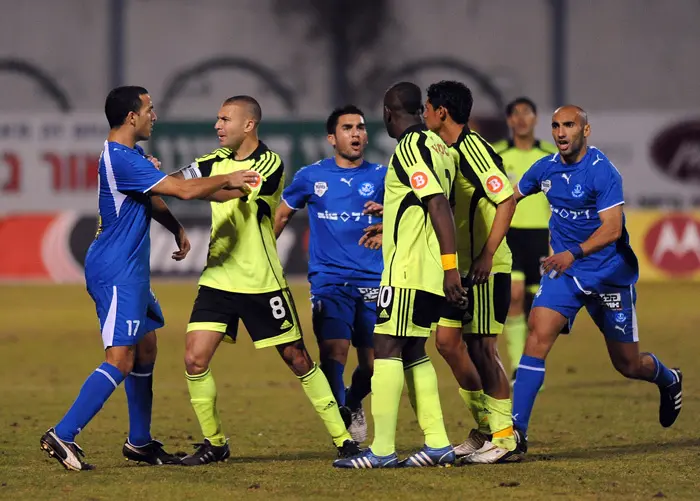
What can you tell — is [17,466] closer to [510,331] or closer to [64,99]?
[510,331]

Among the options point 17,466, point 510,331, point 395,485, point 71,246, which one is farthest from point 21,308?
point 395,485

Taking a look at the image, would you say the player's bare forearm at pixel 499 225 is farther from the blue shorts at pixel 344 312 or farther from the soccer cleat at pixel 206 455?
the soccer cleat at pixel 206 455

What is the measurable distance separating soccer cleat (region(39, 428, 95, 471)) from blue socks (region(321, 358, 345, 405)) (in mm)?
2080

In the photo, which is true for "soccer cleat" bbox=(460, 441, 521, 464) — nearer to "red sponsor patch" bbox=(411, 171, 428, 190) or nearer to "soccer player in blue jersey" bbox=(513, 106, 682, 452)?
"soccer player in blue jersey" bbox=(513, 106, 682, 452)

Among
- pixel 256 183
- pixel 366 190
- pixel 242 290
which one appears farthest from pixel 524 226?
pixel 256 183

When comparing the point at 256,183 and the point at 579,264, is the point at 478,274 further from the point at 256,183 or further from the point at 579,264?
the point at 256,183

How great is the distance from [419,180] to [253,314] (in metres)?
1.36

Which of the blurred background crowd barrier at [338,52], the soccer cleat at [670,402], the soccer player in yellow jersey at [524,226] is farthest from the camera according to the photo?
the blurred background crowd barrier at [338,52]

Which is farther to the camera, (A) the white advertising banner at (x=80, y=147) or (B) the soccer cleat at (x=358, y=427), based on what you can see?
(A) the white advertising banner at (x=80, y=147)

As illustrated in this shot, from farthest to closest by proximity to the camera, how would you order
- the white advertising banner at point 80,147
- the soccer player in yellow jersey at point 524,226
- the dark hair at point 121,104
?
1. the white advertising banner at point 80,147
2. the soccer player in yellow jersey at point 524,226
3. the dark hair at point 121,104

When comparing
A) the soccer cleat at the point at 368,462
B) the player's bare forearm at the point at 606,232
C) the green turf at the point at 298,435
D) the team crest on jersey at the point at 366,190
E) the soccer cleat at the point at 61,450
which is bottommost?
the green turf at the point at 298,435

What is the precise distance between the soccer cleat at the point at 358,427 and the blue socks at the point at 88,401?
2.07 m

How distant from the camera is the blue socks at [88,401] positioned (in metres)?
7.61

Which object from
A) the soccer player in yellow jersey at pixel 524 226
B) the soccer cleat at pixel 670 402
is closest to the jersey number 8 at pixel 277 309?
the soccer cleat at pixel 670 402
